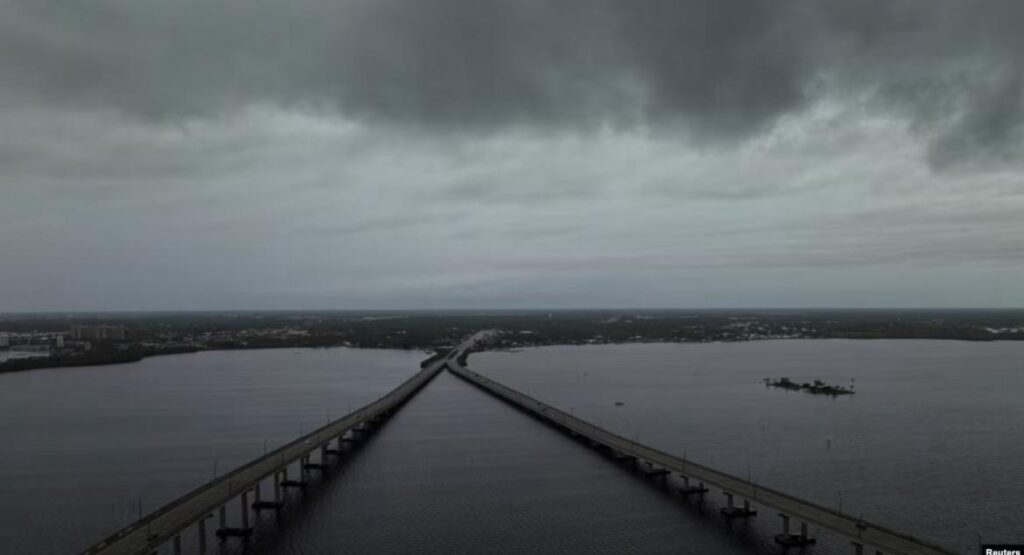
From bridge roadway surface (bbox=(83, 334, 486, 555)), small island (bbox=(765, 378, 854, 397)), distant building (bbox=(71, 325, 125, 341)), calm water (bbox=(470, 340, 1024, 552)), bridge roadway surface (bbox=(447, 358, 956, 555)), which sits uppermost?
distant building (bbox=(71, 325, 125, 341))

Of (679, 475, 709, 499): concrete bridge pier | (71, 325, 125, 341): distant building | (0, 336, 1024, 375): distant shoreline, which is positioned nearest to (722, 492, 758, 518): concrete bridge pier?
(679, 475, 709, 499): concrete bridge pier

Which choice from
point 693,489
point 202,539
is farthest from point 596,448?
point 202,539

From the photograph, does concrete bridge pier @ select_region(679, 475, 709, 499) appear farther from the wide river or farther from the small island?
the small island

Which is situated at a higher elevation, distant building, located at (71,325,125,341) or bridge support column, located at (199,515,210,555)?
distant building, located at (71,325,125,341)

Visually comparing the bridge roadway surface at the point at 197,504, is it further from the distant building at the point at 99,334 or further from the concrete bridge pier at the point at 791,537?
the distant building at the point at 99,334

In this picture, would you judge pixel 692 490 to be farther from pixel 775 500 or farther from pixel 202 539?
pixel 202 539

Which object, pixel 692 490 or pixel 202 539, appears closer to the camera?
pixel 202 539
